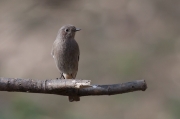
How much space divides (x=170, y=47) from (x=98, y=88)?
22.8 ft

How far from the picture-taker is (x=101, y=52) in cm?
1054

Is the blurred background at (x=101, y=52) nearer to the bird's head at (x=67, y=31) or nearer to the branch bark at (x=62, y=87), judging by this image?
the bird's head at (x=67, y=31)

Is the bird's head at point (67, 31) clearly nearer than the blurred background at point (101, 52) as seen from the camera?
Yes

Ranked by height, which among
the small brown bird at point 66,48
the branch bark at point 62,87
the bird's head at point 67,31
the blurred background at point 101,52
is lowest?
the branch bark at point 62,87

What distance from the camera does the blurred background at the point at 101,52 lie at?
9.17 m

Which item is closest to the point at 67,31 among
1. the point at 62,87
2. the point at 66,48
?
the point at 66,48

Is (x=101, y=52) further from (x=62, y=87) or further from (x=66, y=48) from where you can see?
(x=62, y=87)

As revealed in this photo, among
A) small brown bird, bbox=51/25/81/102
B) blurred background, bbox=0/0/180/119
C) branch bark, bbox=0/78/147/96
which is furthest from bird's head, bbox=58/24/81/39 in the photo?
blurred background, bbox=0/0/180/119

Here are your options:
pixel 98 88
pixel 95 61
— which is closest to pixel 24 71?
pixel 95 61

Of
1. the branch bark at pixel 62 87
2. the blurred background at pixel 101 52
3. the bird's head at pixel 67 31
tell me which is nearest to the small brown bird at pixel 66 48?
the bird's head at pixel 67 31

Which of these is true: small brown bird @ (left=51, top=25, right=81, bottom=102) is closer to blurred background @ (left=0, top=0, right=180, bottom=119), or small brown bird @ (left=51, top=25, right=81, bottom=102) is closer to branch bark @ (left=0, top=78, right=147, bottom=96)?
branch bark @ (left=0, top=78, right=147, bottom=96)

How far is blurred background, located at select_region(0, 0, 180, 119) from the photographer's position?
9.17 m

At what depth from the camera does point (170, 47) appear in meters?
10.5

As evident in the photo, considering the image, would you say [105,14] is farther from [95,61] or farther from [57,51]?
[57,51]
